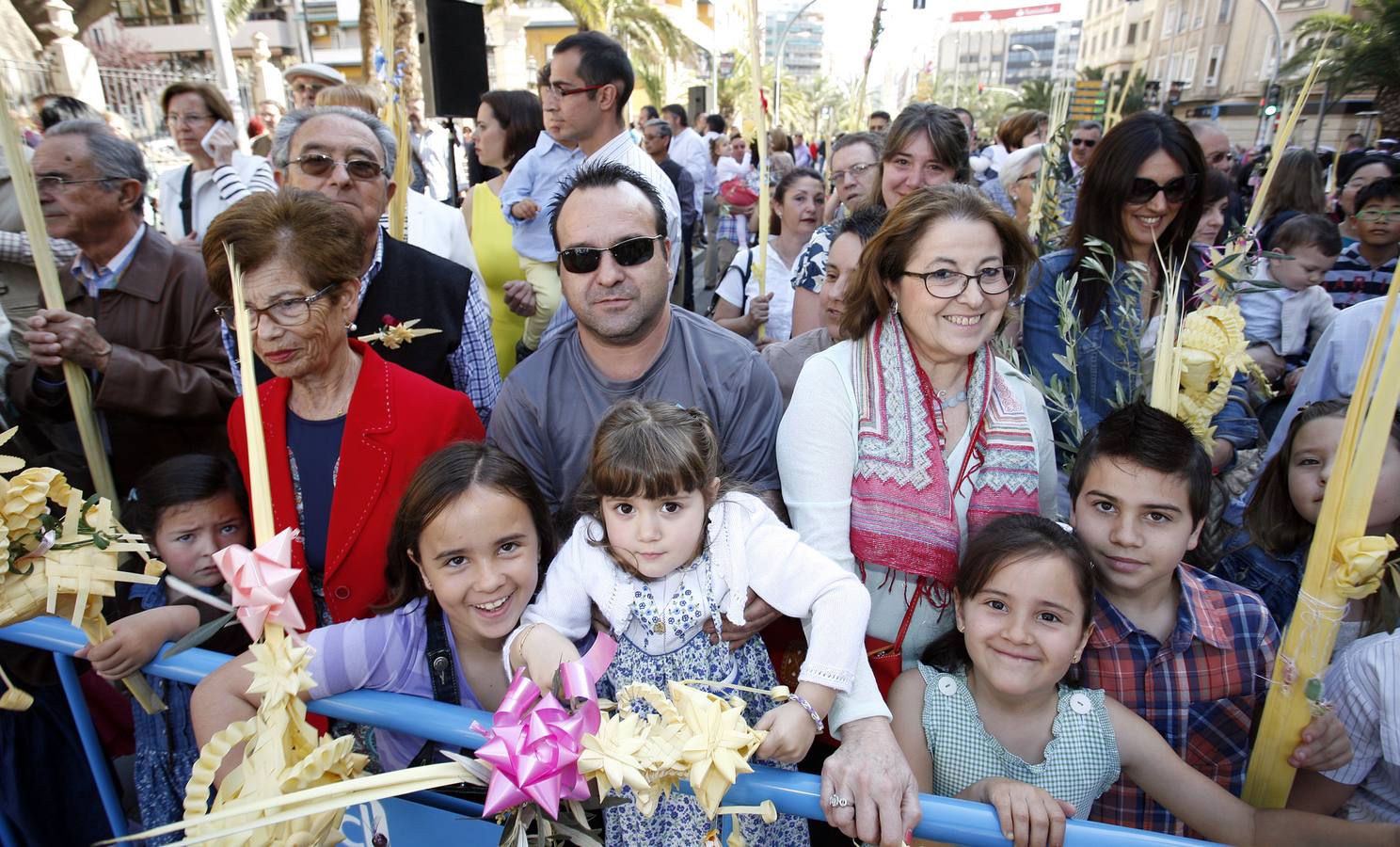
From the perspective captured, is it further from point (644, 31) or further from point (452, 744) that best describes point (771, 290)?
point (644, 31)

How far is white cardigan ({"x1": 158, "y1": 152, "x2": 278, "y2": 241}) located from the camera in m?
4.32

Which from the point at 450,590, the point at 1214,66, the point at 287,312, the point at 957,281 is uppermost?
the point at 1214,66

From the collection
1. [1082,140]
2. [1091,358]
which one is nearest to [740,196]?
[1082,140]

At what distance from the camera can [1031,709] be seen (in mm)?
1818

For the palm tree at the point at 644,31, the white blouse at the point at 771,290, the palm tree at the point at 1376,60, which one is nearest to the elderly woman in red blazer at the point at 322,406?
the white blouse at the point at 771,290

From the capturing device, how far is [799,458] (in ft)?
6.44

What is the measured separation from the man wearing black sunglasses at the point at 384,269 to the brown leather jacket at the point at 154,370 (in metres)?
0.58

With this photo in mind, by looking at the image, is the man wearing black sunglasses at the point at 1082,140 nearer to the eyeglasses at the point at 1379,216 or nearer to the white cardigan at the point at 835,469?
the eyeglasses at the point at 1379,216

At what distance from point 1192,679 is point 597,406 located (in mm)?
1716

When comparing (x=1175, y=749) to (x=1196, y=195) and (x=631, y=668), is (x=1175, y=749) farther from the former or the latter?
(x=1196, y=195)

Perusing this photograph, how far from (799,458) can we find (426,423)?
3.65ft

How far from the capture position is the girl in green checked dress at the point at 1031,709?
1.72 metres

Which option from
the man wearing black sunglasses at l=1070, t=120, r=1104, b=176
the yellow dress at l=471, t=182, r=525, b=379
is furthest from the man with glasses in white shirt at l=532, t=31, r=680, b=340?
the man wearing black sunglasses at l=1070, t=120, r=1104, b=176

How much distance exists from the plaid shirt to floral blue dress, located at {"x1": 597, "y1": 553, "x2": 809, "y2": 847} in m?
0.88
